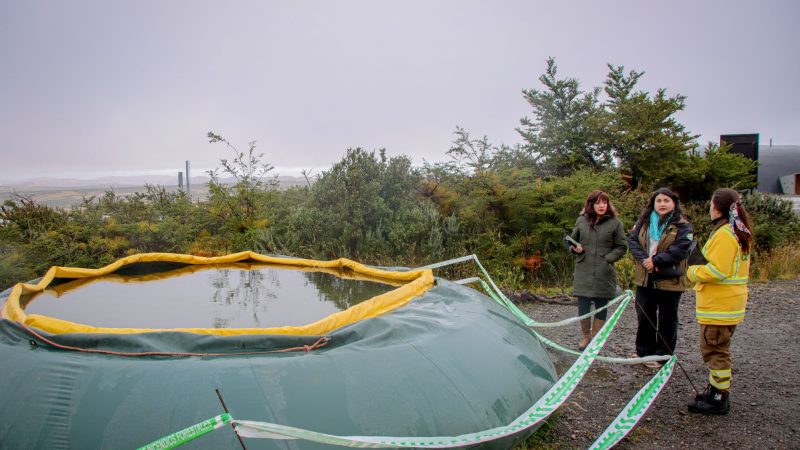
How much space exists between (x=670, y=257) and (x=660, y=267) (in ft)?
0.38

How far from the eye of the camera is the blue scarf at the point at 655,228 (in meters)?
3.56

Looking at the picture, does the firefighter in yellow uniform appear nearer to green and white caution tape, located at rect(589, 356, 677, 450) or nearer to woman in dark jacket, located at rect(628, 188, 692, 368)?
green and white caution tape, located at rect(589, 356, 677, 450)

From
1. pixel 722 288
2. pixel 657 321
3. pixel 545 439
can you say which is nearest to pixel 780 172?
pixel 657 321

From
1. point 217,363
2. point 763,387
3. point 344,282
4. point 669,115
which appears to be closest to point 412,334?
point 217,363

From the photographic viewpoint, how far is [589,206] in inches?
159

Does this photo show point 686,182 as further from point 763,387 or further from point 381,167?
point 763,387

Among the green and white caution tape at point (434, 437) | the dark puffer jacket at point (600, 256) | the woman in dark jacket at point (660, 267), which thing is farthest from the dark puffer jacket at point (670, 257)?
the green and white caution tape at point (434, 437)

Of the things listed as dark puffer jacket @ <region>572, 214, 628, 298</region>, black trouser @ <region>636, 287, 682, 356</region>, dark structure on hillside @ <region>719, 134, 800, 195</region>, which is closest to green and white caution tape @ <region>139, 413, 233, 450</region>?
black trouser @ <region>636, 287, 682, 356</region>

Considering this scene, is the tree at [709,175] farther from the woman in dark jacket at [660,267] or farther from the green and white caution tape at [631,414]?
the green and white caution tape at [631,414]

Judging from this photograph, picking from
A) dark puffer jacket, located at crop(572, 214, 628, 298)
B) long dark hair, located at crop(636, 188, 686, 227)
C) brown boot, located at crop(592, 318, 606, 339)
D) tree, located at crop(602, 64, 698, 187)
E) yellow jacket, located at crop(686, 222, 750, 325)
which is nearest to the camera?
yellow jacket, located at crop(686, 222, 750, 325)

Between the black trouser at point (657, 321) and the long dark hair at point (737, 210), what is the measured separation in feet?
2.13

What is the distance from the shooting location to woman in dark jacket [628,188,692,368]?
136 inches

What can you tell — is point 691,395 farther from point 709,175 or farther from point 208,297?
point 709,175

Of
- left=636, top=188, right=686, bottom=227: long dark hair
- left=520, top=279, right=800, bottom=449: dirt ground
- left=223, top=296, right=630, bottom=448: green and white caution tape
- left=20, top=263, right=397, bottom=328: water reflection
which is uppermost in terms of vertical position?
left=636, top=188, right=686, bottom=227: long dark hair
